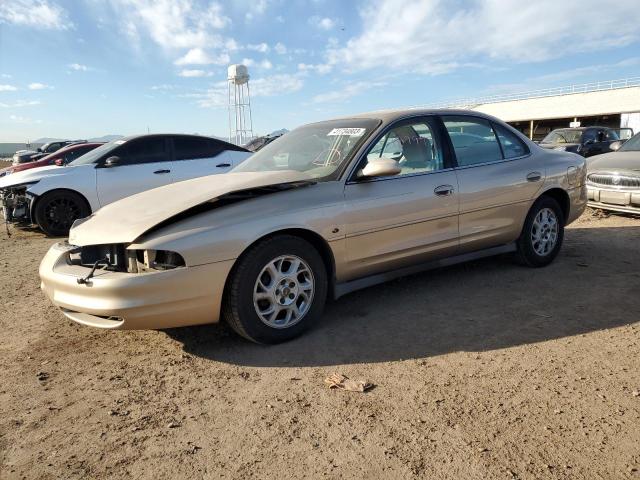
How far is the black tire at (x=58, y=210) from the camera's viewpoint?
754 cm

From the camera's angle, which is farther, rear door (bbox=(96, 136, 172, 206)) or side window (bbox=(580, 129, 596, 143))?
side window (bbox=(580, 129, 596, 143))

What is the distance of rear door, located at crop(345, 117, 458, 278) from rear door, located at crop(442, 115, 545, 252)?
159mm

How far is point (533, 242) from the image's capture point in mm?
4902

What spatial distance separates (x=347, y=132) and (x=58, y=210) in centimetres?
555

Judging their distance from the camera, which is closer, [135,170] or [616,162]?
[616,162]

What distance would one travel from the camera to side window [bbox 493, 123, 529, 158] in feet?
15.6

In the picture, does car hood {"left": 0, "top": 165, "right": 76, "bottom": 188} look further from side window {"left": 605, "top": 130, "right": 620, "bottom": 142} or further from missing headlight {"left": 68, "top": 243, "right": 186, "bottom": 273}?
side window {"left": 605, "top": 130, "right": 620, "bottom": 142}

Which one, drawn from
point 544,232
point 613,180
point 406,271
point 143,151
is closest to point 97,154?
point 143,151

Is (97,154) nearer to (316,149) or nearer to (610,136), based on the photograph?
(316,149)

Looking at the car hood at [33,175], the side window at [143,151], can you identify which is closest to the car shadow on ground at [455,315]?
the side window at [143,151]

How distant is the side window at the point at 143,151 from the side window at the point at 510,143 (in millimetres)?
5334

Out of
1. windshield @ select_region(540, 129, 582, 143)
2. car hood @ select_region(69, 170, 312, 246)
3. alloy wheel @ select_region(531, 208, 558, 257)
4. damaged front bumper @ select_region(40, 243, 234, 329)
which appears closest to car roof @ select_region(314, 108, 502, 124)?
car hood @ select_region(69, 170, 312, 246)

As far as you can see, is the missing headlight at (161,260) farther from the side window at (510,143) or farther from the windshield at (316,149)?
the side window at (510,143)

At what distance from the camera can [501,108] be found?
46.1 meters
